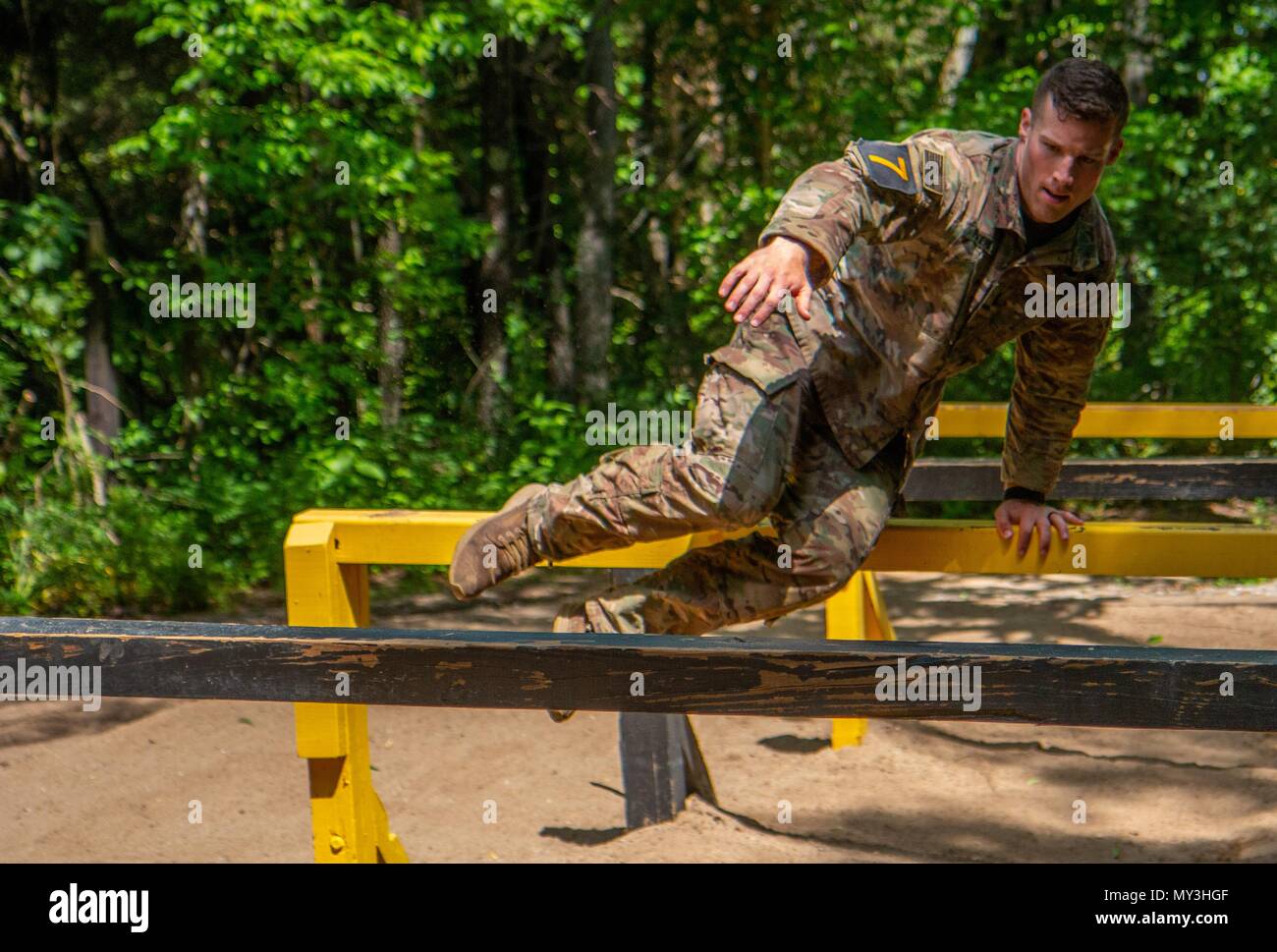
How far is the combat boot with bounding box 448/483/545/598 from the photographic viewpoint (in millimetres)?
2695

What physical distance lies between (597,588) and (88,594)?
2.48 meters

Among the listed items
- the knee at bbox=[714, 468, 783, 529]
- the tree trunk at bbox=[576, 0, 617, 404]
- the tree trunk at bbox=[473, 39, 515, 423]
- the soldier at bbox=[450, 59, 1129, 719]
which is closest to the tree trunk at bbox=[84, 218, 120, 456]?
the tree trunk at bbox=[473, 39, 515, 423]

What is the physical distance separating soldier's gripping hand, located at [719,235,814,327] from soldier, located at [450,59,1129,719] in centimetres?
47

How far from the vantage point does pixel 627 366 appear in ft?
29.1

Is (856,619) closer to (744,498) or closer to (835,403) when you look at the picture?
(835,403)

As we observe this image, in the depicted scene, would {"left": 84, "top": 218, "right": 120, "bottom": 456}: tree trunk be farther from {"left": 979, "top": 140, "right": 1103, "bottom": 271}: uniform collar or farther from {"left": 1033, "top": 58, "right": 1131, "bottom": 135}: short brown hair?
{"left": 1033, "top": 58, "right": 1131, "bottom": 135}: short brown hair

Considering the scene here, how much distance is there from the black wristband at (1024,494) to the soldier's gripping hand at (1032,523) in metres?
0.09

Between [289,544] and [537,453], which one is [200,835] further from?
[537,453]

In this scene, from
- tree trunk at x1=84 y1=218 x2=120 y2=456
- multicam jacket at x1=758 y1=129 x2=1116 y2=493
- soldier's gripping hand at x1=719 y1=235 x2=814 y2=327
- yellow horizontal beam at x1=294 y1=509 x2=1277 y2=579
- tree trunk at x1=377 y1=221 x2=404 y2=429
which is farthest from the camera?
tree trunk at x1=377 y1=221 x2=404 y2=429

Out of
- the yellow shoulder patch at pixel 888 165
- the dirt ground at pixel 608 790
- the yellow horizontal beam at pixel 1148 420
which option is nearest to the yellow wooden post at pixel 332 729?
the dirt ground at pixel 608 790

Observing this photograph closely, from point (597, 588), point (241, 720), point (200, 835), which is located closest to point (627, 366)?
point (597, 588)

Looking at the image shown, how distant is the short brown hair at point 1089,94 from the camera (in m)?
2.40

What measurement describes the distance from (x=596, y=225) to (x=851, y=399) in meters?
6.05

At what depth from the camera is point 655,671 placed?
6.14 feet
